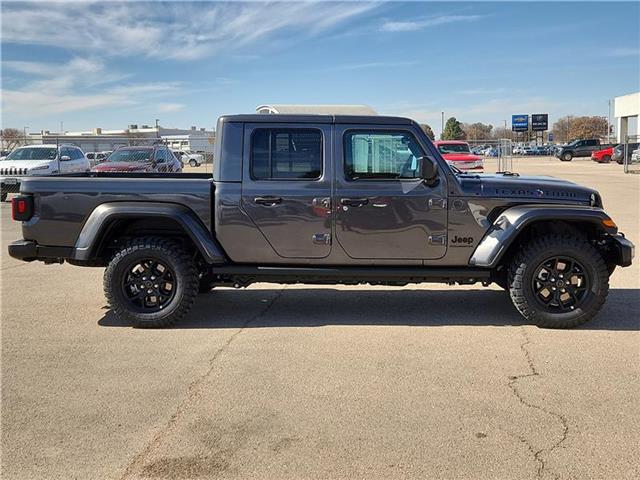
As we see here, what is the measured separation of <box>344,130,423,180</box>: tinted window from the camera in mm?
5590

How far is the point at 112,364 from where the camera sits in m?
4.73

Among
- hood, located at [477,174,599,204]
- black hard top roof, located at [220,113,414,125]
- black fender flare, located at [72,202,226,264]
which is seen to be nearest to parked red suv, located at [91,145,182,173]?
black fender flare, located at [72,202,226,264]

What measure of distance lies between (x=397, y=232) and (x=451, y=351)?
4.04 ft

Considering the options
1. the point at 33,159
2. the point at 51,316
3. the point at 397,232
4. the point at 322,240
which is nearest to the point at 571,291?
the point at 397,232

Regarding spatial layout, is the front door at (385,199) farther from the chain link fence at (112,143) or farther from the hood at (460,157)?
the hood at (460,157)

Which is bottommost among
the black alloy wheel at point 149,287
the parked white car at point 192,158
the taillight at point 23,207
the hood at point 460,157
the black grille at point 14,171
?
the black alloy wheel at point 149,287

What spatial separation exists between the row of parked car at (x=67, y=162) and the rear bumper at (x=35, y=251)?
37.6 feet

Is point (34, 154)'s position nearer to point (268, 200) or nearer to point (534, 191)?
point (268, 200)

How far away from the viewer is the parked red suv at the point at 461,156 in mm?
26000

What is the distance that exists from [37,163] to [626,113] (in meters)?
63.0

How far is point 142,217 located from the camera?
5523 mm

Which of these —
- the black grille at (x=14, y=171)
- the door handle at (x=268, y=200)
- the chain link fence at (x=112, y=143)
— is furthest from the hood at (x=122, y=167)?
the door handle at (x=268, y=200)

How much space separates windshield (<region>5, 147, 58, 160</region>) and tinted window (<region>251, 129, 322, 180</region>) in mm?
16061

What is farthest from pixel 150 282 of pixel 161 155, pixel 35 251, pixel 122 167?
pixel 161 155
